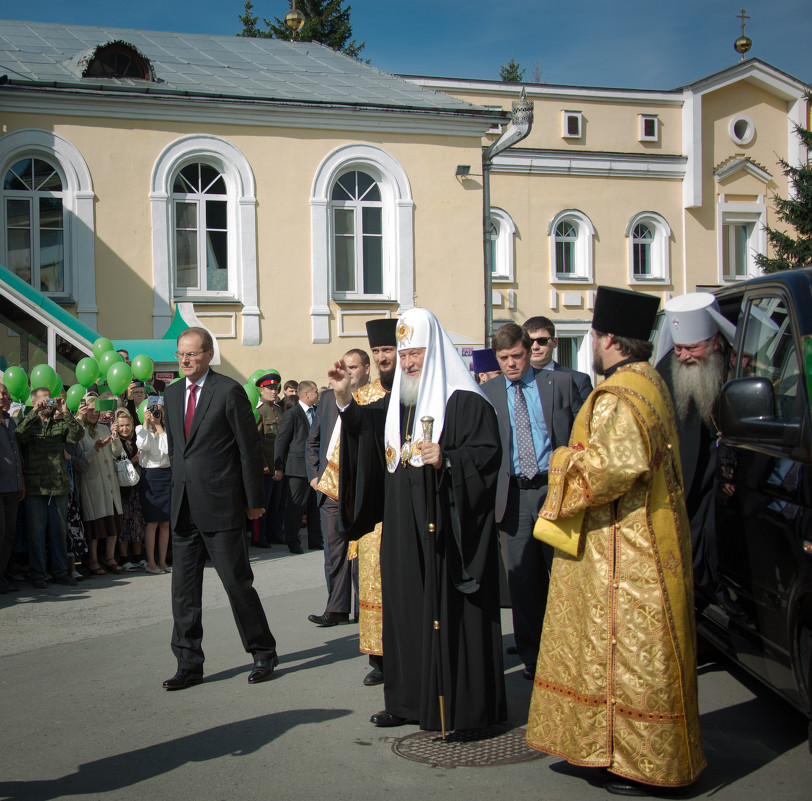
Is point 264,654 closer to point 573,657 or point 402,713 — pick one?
point 402,713

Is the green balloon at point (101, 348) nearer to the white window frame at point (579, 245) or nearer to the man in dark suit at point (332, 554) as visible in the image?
the man in dark suit at point (332, 554)

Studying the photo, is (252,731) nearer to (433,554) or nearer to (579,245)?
(433,554)

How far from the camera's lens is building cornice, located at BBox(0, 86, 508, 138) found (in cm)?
1670

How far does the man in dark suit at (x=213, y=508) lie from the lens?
606cm

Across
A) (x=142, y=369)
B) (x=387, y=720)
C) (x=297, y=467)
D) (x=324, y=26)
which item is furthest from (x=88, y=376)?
(x=324, y=26)

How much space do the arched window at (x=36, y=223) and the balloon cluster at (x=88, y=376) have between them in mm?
5139

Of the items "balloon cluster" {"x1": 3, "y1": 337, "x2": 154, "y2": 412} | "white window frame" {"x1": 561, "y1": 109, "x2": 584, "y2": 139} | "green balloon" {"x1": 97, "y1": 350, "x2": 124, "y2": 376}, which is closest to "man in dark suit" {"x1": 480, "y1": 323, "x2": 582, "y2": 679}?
"balloon cluster" {"x1": 3, "y1": 337, "x2": 154, "y2": 412}

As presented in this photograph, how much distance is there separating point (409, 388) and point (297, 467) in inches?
270

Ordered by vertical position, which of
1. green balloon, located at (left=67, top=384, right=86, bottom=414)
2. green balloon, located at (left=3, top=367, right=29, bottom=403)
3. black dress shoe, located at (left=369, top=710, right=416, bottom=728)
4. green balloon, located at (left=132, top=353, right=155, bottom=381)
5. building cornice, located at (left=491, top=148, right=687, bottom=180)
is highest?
building cornice, located at (left=491, top=148, right=687, bottom=180)

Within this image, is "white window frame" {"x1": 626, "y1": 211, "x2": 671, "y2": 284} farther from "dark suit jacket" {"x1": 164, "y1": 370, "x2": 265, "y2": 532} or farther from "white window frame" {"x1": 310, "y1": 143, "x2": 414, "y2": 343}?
"dark suit jacket" {"x1": 164, "y1": 370, "x2": 265, "y2": 532}

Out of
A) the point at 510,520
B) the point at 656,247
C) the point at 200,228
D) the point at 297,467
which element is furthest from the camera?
the point at 656,247

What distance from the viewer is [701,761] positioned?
411 centimetres

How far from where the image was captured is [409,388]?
5.24 metres

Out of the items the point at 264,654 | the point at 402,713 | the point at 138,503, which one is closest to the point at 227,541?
the point at 264,654
